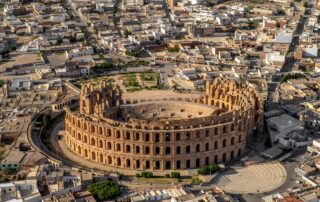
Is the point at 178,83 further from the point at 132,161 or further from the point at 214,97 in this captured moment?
the point at 132,161

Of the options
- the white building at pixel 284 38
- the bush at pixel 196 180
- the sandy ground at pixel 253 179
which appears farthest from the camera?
the white building at pixel 284 38

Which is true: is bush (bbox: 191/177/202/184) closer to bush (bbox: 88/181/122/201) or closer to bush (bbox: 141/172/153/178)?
bush (bbox: 141/172/153/178)

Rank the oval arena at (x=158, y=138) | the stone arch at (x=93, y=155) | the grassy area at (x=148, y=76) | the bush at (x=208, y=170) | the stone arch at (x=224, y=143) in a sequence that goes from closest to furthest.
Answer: the bush at (x=208, y=170) → the oval arena at (x=158, y=138) → the stone arch at (x=224, y=143) → the stone arch at (x=93, y=155) → the grassy area at (x=148, y=76)

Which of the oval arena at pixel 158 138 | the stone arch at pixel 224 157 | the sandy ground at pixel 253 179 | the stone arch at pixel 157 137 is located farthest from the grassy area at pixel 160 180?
the stone arch at pixel 224 157

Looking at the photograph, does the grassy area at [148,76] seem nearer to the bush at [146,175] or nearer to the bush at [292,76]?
the bush at [292,76]

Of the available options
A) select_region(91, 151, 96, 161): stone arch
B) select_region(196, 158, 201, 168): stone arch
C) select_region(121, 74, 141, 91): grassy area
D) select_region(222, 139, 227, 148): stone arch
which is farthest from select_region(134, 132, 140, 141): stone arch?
select_region(121, 74, 141, 91): grassy area

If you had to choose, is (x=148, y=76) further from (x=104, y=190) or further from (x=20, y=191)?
(x=20, y=191)

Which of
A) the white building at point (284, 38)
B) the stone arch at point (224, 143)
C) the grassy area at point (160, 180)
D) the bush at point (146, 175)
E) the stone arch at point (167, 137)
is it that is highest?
the stone arch at point (167, 137)

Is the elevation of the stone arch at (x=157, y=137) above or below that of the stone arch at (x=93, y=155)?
above

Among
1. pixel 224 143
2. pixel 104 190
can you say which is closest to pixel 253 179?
pixel 224 143
